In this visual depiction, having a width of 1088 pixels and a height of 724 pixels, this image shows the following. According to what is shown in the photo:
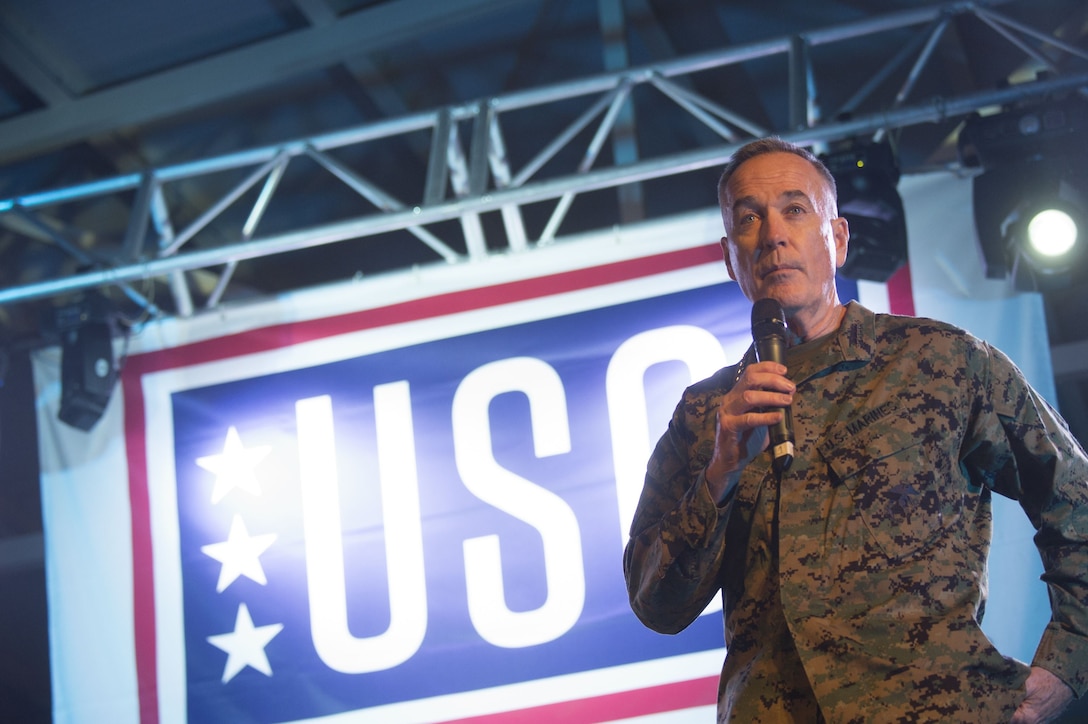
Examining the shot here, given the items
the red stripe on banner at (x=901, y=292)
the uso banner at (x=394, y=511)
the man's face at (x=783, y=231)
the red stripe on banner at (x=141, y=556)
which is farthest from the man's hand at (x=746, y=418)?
the red stripe on banner at (x=141, y=556)

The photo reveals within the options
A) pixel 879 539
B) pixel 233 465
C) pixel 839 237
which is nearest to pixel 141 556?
pixel 233 465

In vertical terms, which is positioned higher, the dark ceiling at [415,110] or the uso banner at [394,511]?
the dark ceiling at [415,110]

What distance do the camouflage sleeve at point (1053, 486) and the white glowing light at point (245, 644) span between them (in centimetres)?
298

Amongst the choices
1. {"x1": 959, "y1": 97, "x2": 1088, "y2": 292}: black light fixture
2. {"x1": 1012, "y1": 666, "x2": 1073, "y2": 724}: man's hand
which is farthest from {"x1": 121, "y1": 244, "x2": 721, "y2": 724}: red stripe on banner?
{"x1": 1012, "y1": 666, "x2": 1073, "y2": 724}: man's hand

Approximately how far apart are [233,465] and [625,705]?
1.87 meters

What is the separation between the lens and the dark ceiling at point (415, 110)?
12.3ft

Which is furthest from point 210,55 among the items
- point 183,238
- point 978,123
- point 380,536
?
point 978,123

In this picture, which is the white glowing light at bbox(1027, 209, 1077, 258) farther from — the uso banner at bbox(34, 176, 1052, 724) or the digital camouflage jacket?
the digital camouflage jacket

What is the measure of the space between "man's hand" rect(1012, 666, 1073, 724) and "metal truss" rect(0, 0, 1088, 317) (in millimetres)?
2436

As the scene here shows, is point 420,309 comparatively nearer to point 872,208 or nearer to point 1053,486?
point 872,208

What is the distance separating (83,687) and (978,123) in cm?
414

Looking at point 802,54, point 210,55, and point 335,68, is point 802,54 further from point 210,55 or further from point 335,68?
point 210,55

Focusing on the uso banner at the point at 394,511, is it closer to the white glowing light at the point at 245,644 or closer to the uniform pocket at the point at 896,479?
the white glowing light at the point at 245,644

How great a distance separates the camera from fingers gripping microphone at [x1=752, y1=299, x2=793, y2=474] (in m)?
1.24
